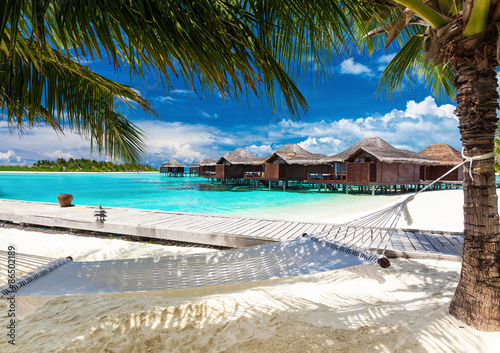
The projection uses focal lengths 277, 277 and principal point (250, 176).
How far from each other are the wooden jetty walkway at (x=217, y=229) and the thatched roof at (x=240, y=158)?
59.0 ft

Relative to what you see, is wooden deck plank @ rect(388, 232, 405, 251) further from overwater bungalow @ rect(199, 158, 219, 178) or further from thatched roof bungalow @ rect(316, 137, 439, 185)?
overwater bungalow @ rect(199, 158, 219, 178)

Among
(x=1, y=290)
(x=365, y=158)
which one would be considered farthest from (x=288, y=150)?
(x=1, y=290)

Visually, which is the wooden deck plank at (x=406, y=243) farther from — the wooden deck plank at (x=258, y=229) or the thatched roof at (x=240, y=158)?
the thatched roof at (x=240, y=158)

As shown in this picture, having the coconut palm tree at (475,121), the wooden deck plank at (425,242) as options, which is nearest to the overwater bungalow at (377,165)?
the wooden deck plank at (425,242)

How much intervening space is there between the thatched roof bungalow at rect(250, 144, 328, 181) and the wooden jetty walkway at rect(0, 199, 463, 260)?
15.7m

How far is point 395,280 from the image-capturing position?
107 inches

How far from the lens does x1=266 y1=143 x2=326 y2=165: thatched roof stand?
20.2m

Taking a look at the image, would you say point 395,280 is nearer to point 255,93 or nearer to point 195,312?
point 195,312

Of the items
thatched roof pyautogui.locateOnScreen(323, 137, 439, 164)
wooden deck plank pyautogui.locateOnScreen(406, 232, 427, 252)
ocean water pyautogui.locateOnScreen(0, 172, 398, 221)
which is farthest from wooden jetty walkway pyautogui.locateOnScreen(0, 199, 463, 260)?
thatched roof pyautogui.locateOnScreen(323, 137, 439, 164)

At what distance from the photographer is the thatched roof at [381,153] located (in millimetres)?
15305

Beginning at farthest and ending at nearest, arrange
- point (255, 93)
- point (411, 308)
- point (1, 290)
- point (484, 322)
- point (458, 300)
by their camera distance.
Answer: point (411, 308)
point (458, 300)
point (484, 322)
point (1, 290)
point (255, 93)

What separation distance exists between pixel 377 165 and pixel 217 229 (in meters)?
13.9

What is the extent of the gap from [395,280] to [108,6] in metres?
3.06

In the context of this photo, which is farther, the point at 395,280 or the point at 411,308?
the point at 395,280
